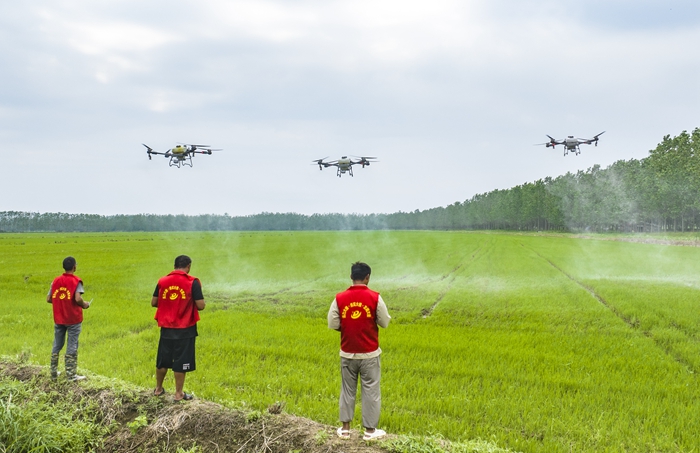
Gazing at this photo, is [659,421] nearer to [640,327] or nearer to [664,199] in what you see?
[640,327]

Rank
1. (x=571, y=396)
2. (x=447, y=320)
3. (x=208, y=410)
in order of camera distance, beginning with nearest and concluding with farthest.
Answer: (x=208, y=410) → (x=571, y=396) → (x=447, y=320)

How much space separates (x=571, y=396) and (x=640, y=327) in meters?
8.00

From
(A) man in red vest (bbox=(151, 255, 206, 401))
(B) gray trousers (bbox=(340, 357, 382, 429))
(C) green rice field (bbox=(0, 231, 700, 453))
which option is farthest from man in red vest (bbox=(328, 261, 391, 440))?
(A) man in red vest (bbox=(151, 255, 206, 401))

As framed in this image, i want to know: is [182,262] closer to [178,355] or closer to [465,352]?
[178,355]

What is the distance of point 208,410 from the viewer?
6.81 metres

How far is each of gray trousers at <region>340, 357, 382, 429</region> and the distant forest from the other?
64.5 metres

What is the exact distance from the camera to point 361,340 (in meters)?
5.82

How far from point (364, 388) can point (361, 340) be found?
680 millimetres

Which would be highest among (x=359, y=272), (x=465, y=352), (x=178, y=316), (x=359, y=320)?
(x=359, y=272)

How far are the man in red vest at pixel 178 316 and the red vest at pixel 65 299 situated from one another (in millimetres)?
2432

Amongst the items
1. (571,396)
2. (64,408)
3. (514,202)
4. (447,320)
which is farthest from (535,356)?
(514,202)

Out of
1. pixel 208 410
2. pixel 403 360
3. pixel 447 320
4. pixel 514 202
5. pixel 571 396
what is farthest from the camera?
pixel 514 202

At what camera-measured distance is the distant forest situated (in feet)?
199

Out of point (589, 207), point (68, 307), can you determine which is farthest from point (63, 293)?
point (589, 207)
